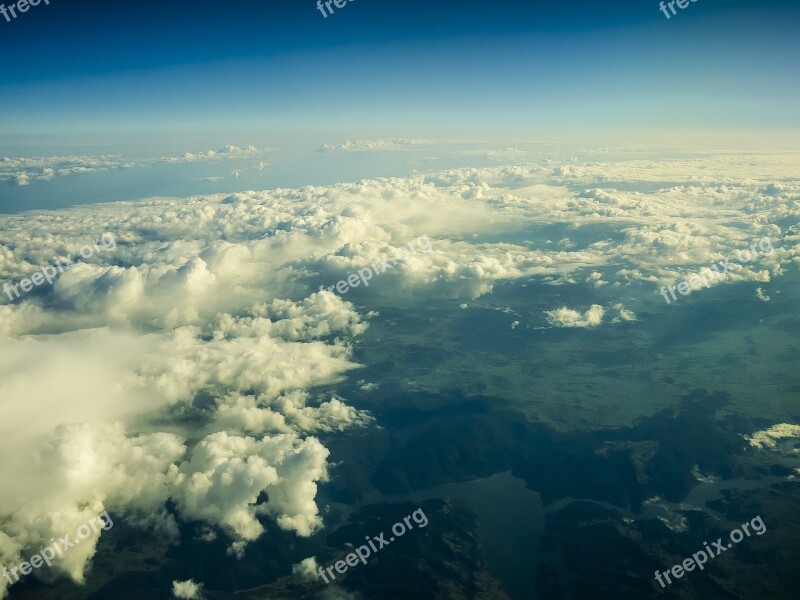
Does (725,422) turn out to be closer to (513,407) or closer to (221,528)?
(513,407)

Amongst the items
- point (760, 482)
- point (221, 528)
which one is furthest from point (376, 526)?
point (760, 482)
